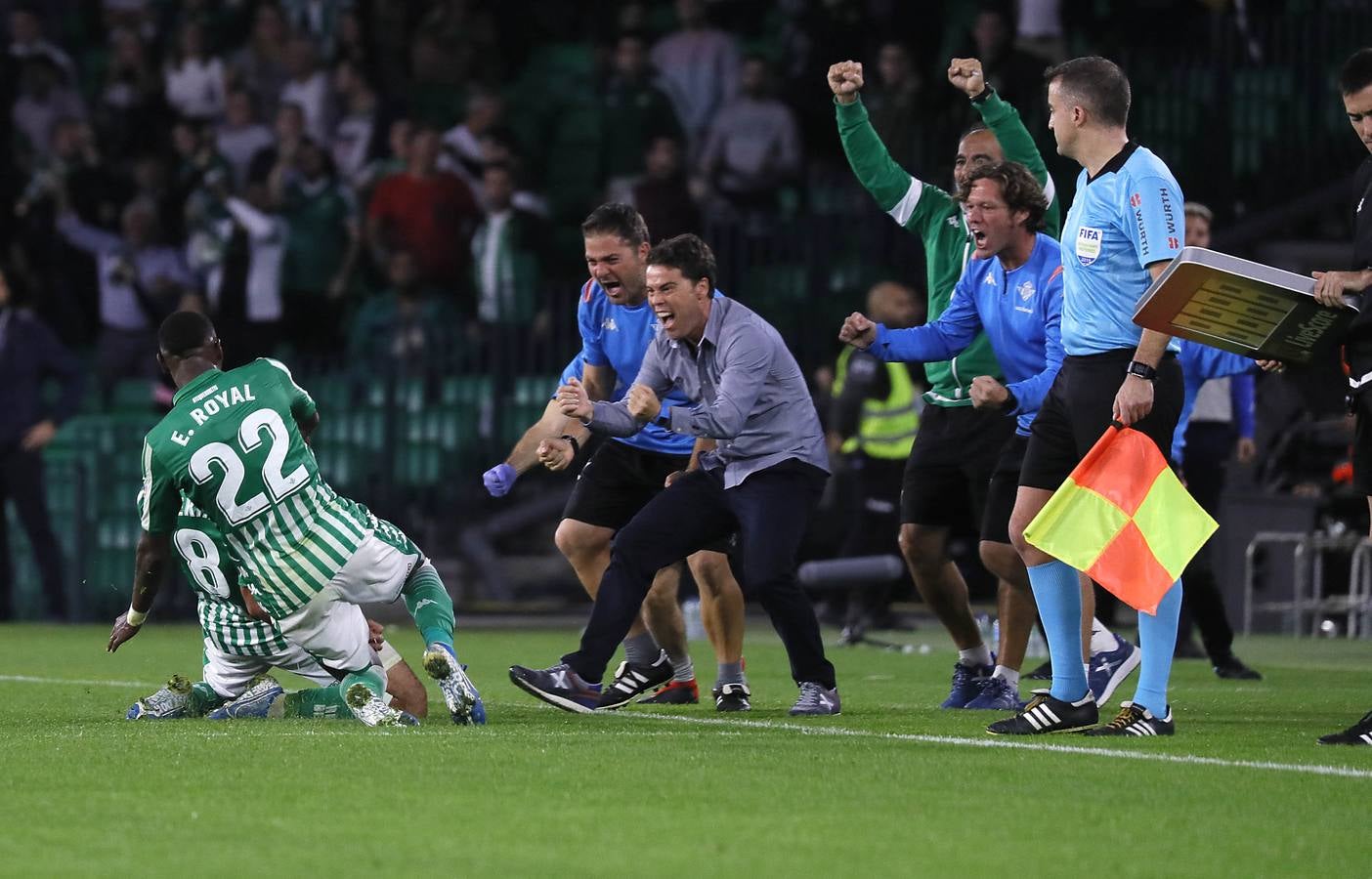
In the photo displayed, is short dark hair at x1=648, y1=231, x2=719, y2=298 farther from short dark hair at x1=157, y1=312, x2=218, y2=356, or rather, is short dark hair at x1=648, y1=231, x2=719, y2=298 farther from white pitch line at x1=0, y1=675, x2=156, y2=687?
white pitch line at x1=0, y1=675, x2=156, y2=687

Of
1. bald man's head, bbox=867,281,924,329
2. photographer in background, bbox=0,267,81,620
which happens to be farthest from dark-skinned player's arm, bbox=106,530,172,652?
photographer in background, bbox=0,267,81,620

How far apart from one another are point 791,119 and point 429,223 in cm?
300

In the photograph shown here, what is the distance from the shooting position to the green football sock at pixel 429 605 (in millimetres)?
7898

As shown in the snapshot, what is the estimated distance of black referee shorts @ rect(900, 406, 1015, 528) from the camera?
8984mm

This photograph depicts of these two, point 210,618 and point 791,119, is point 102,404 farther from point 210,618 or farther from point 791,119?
point 210,618

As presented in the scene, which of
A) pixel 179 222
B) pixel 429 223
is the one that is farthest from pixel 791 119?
pixel 179 222

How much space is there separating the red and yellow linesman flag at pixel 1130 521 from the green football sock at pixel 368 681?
240 centimetres

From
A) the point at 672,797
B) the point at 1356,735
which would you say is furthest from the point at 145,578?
the point at 1356,735

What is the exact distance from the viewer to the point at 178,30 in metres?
20.8

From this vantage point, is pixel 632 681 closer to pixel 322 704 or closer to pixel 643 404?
pixel 322 704

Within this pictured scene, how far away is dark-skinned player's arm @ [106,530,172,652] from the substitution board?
3451 mm

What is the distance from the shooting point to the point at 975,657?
9.09 m

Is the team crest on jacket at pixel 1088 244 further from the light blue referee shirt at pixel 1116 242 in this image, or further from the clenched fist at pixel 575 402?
the clenched fist at pixel 575 402

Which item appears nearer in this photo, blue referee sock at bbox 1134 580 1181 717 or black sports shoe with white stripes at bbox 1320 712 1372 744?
black sports shoe with white stripes at bbox 1320 712 1372 744
